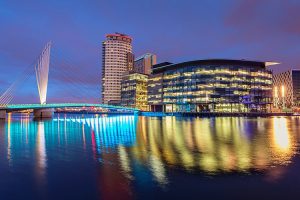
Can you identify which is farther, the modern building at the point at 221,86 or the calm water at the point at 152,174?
the modern building at the point at 221,86

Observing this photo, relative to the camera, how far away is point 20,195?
14.3 m

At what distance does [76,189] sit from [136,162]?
742 centimetres

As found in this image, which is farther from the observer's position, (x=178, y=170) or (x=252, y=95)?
(x=252, y=95)

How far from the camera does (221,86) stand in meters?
166

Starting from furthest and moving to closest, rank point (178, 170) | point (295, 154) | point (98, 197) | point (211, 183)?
point (295, 154) → point (178, 170) → point (211, 183) → point (98, 197)

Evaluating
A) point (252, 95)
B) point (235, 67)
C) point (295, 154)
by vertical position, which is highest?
point (235, 67)

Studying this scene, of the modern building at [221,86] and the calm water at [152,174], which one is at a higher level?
the modern building at [221,86]

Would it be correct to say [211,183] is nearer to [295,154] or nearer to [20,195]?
[20,195]

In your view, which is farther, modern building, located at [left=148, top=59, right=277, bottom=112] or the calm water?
modern building, located at [left=148, top=59, right=277, bottom=112]

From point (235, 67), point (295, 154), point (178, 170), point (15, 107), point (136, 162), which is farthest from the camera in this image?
point (235, 67)

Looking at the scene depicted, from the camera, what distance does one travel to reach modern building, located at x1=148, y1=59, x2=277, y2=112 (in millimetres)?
165375

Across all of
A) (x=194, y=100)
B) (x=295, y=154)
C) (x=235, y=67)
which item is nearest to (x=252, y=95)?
(x=235, y=67)

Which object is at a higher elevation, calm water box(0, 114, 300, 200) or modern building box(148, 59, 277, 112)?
modern building box(148, 59, 277, 112)

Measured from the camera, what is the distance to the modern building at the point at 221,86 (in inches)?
6511
